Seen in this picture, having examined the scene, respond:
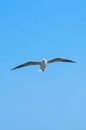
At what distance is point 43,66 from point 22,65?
12.0 meters

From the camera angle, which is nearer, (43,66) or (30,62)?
(43,66)

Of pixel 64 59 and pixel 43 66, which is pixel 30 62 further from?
pixel 43 66

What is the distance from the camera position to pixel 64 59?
53188 mm

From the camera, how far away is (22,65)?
173 feet

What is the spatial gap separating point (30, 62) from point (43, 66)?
10.7m

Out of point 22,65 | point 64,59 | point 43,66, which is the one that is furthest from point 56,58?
point 43,66

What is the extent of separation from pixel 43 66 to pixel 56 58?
32.2ft

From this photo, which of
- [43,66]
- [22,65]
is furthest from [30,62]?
[43,66]

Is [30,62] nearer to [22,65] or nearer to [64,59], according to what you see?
[22,65]

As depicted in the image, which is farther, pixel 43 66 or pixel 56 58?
pixel 56 58

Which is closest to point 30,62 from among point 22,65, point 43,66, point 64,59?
point 22,65

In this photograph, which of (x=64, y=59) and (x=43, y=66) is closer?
(x=43, y=66)

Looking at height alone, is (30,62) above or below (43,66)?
above

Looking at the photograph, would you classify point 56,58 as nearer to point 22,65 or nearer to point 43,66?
point 22,65
